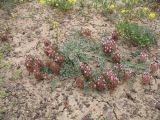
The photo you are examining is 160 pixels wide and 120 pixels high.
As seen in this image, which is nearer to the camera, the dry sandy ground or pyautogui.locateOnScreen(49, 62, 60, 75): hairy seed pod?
the dry sandy ground

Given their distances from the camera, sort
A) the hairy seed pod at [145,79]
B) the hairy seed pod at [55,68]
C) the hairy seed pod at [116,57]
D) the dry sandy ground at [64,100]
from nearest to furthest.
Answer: the dry sandy ground at [64,100] → the hairy seed pod at [145,79] → the hairy seed pod at [55,68] → the hairy seed pod at [116,57]

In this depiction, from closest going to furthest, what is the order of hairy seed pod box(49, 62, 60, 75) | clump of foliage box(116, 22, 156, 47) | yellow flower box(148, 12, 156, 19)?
hairy seed pod box(49, 62, 60, 75) → clump of foliage box(116, 22, 156, 47) → yellow flower box(148, 12, 156, 19)

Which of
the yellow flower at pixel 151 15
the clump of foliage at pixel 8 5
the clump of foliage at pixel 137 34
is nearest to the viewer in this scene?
the clump of foliage at pixel 137 34

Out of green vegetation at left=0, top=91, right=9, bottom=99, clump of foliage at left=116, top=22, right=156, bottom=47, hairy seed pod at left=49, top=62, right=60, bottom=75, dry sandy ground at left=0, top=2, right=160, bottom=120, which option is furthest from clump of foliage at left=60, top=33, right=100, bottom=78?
green vegetation at left=0, top=91, right=9, bottom=99

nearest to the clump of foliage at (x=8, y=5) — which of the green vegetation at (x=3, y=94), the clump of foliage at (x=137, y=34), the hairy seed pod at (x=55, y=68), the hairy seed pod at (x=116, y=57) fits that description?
the hairy seed pod at (x=55, y=68)

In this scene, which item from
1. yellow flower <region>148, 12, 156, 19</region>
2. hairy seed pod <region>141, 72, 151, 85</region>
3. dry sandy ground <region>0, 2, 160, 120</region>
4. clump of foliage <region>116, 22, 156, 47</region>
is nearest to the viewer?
dry sandy ground <region>0, 2, 160, 120</region>

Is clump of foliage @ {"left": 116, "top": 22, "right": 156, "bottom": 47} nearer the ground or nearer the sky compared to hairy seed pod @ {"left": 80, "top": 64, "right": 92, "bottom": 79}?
nearer the sky

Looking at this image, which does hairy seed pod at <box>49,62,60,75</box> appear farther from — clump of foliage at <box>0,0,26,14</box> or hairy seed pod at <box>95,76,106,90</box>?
clump of foliage at <box>0,0,26,14</box>

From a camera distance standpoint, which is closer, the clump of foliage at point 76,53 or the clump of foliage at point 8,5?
the clump of foliage at point 76,53

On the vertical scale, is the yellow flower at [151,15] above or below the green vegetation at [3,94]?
above

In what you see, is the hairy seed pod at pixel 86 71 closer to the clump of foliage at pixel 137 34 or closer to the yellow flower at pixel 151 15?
the clump of foliage at pixel 137 34

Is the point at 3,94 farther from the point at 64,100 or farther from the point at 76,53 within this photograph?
the point at 76,53
